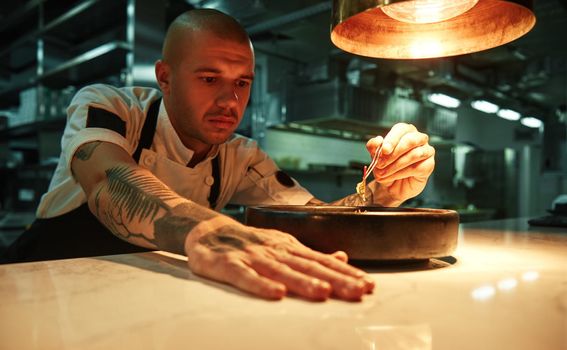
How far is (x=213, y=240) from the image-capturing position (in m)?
0.70

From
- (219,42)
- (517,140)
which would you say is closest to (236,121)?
(219,42)

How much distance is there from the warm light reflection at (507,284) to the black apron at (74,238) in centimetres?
109

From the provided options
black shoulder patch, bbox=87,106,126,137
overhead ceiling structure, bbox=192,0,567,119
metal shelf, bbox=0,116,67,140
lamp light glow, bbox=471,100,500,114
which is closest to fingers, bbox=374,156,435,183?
black shoulder patch, bbox=87,106,126,137

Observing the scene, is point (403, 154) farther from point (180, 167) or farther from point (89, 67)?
point (89, 67)

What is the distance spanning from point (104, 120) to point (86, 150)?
124mm

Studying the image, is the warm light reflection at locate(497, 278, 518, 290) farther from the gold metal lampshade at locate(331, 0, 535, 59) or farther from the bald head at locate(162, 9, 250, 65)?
the bald head at locate(162, 9, 250, 65)

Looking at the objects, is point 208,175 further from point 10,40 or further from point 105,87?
point 10,40

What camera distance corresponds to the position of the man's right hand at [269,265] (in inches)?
21.9

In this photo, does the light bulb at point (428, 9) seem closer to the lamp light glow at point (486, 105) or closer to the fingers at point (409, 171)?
the fingers at point (409, 171)

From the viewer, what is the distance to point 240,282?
0.59m

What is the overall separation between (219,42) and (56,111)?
136 inches

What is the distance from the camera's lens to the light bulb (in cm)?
88

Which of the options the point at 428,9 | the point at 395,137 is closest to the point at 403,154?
the point at 395,137

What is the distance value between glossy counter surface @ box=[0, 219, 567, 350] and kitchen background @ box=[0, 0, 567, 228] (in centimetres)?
277
